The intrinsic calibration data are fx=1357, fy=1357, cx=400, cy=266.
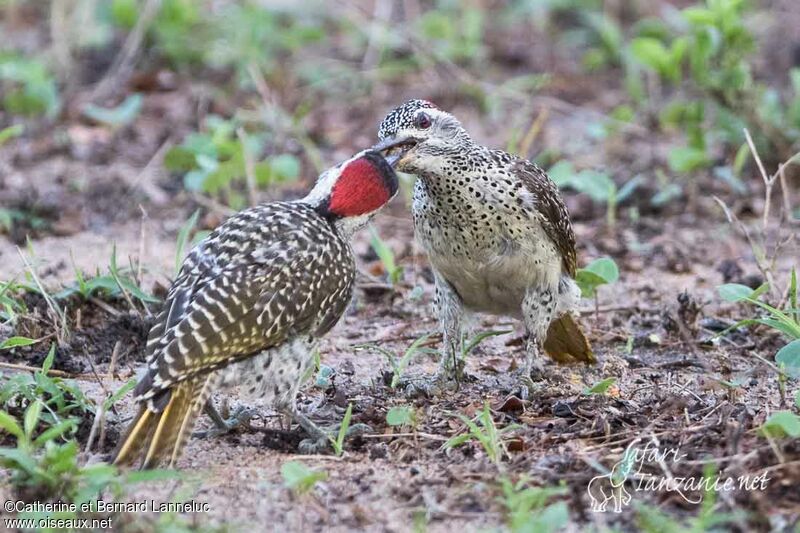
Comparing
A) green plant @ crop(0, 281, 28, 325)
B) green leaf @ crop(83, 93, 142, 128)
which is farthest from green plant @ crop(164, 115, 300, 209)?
green plant @ crop(0, 281, 28, 325)

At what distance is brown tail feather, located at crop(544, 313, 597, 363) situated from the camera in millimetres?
6770

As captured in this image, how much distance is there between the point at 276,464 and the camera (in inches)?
211

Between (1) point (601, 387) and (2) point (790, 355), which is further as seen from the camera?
(1) point (601, 387)

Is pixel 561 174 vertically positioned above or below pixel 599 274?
above

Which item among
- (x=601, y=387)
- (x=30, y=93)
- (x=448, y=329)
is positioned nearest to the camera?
(x=601, y=387)

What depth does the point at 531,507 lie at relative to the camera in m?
4.70

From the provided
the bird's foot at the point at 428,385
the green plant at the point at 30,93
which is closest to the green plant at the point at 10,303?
the bird's foot at the point at 428,385

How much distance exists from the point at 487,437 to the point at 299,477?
820mm

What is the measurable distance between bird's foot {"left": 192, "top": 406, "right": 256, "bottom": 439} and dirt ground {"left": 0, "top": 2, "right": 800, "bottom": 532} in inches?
1.4

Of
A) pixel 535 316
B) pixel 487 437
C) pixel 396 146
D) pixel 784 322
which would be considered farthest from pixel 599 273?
pixel 487 437

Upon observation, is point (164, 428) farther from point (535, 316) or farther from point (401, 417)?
point (535, 316)

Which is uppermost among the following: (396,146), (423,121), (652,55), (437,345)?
(423,121)

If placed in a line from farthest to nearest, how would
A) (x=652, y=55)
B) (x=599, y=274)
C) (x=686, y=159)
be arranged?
(x=652, y=55) → (x=686, y=159) → (x=599, y=274)

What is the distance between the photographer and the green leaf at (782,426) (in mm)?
Answer: 4898
